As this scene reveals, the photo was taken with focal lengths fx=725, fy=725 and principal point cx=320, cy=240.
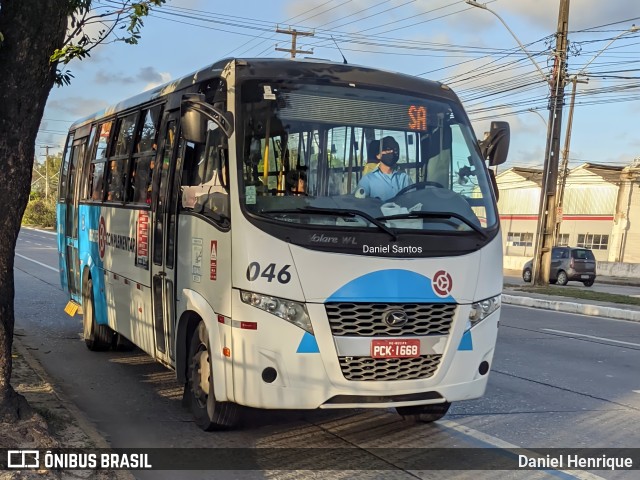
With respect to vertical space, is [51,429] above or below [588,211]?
below

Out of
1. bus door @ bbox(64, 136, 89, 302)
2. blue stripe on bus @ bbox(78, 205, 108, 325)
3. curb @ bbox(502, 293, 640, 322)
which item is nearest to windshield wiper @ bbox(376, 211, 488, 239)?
blue stripe on bus @ bbox(78, 205, 108, 325)

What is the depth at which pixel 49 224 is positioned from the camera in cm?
8406

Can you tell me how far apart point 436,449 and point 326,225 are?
2019mm

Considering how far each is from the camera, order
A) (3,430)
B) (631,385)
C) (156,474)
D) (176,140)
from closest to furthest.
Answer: (3,430), (156,474), (176,140), (631,385)

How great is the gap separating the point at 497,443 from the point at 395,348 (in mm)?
1408

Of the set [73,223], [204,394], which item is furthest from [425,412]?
[73,223]

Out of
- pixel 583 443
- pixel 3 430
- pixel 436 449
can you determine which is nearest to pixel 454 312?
pixel 436 449

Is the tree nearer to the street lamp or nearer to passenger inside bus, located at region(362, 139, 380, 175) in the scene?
passenger inside bus, located at region(362, 139, 380, 175)

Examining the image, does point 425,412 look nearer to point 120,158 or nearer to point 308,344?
point 308,344

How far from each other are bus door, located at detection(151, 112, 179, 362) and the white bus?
0.03 meters

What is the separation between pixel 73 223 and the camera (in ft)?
35.2

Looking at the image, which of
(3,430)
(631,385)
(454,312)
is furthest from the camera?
(631,385)

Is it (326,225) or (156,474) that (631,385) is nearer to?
(326,225)

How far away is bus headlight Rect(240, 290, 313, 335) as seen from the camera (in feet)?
16.6
